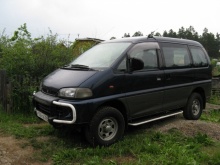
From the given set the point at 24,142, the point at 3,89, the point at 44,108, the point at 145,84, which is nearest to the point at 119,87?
the point at 145,84

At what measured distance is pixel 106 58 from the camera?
17.8 ft

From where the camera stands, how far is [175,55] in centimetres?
649

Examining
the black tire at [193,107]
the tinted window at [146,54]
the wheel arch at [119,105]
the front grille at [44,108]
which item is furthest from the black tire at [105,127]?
the black tire at [193,107]

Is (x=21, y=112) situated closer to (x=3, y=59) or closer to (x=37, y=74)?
(x=37, y=74)

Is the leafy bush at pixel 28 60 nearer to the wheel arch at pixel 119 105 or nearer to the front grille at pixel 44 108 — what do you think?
the front grille at pixel 44 108

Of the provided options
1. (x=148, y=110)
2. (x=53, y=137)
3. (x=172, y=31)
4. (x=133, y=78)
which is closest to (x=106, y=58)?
(x=133, y=78)

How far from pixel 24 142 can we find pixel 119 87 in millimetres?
2084

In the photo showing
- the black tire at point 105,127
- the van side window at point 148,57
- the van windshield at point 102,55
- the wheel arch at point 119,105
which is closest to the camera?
the black tire at point 105,127

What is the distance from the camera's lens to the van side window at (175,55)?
6204mm

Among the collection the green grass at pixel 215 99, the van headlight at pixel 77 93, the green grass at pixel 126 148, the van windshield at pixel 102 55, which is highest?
the van windshield at pixel 102 55

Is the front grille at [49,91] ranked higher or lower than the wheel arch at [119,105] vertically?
higher

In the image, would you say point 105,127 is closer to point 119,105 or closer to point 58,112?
point 119,105

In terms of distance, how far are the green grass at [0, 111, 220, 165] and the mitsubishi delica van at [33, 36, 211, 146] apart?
30 cm

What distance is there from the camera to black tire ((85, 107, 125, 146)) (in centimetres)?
473
